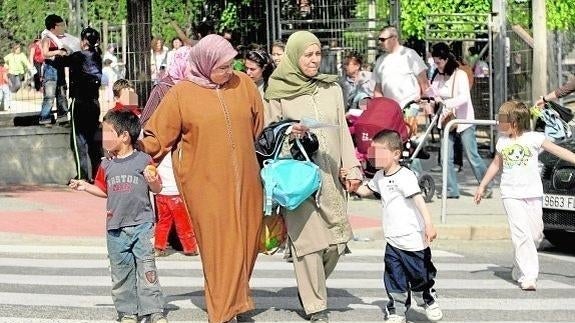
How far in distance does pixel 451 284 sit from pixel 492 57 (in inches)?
470

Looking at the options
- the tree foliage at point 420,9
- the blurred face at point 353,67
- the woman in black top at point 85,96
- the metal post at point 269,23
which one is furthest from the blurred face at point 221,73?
the tree foliage at point 420,9

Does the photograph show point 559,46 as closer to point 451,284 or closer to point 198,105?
point 451,284

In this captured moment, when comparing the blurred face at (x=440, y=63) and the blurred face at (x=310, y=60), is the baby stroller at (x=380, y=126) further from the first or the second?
the blurred face at (x=310, y=60)

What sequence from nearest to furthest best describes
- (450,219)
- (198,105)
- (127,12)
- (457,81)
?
(198,105)
(450,219)
(457,81)
(127,12)

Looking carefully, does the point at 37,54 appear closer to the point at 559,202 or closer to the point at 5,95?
the point at 5,95

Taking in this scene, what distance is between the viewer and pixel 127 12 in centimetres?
2048

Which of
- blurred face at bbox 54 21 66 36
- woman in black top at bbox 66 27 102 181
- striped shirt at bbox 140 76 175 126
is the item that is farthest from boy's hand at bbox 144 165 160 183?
blurred face at bbox 54 21 66 36

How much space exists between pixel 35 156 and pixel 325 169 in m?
10.6

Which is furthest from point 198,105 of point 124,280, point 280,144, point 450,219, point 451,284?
point 450,219

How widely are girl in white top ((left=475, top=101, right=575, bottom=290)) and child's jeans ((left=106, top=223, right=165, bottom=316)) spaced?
3.08m

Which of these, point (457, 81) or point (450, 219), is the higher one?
point (457, 81)

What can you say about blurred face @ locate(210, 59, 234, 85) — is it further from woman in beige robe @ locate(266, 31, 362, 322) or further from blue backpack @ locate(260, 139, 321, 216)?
blue backpack @ locate(260, 139, 321, 216)

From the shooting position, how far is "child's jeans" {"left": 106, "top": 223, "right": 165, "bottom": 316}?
374 inches

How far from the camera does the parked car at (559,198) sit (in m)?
13.4
